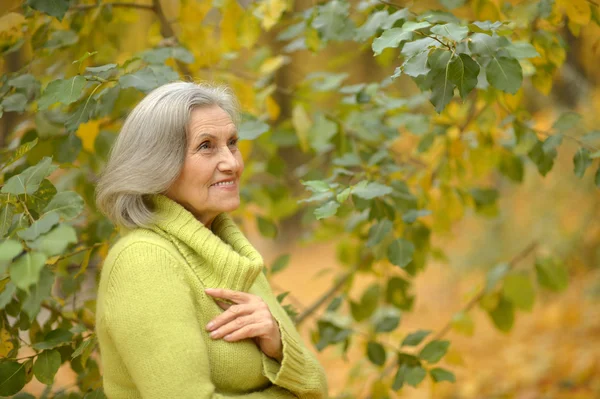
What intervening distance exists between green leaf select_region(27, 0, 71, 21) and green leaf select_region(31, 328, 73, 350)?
88 cm

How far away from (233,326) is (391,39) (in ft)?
2.66

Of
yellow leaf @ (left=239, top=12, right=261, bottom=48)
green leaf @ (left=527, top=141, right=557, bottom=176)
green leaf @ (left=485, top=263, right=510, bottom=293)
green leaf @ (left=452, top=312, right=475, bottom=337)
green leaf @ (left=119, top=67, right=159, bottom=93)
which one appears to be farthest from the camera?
green leaf @ (left=452, top=312, right=475, bottom=337)

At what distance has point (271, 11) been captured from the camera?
8.03 ft

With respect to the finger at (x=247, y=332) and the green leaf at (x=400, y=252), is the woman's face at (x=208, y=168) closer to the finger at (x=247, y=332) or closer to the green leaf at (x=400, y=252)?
the finger at (x=247, y=332)

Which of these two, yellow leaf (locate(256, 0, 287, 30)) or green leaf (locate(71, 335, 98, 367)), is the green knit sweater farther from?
yellow leaf (locate(256, 0, 287, 30))

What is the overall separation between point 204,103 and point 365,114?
1.21m

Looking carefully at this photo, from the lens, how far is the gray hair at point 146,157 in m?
1.65

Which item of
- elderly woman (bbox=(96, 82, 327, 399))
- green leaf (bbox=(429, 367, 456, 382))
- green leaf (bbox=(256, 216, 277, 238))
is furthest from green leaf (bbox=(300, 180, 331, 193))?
green leaf (bbox=(256, 216, 277, 238))

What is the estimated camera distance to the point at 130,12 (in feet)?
8.96

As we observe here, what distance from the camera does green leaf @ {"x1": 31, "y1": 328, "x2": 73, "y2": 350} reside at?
6.00ft

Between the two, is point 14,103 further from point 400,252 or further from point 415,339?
point 415,339

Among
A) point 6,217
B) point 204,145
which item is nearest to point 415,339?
point 204,145

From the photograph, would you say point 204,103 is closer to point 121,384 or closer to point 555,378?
point 121,384

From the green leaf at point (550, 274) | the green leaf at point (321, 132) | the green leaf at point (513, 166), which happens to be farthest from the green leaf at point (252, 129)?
the green leaf at point (550, 274)
